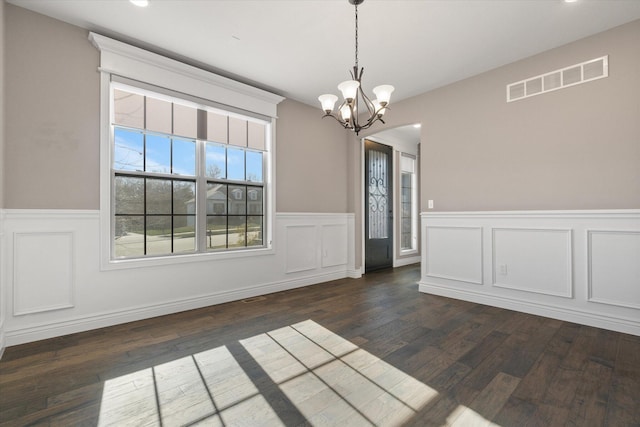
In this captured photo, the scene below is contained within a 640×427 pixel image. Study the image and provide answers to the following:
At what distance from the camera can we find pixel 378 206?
19.7ft

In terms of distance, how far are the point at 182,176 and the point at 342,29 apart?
7.66 feet

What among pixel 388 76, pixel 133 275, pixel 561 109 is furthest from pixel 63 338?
pixel 561 109

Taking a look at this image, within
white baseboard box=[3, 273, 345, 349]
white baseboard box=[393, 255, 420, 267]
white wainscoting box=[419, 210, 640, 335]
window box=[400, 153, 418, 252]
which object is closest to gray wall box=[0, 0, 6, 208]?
white baseboard box=[3, 273, 345, 349]

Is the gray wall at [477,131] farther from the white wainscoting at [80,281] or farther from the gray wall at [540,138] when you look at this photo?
the white wainscoting at [80,281]

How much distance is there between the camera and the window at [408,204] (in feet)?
21.9

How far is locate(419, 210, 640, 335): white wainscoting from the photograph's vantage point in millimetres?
2764

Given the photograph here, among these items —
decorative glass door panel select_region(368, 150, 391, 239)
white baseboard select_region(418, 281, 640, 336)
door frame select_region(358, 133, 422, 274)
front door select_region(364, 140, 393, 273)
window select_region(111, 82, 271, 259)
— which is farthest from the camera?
decorative glass door panel select_region(368, 150, 391, 239)

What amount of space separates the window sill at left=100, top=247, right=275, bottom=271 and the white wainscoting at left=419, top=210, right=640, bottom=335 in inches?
95.9

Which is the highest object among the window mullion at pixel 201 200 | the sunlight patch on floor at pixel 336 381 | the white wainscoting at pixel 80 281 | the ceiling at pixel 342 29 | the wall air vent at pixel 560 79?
the ceiling at pixel 342 29

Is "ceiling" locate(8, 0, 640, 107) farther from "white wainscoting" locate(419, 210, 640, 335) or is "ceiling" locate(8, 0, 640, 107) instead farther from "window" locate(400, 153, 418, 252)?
"window" locate(400, 153, 418, 252)

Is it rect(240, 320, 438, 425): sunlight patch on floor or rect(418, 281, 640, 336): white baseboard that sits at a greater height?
rect(418, 281, 640, 336): white baseboard

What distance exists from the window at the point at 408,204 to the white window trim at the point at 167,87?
350 centimetres

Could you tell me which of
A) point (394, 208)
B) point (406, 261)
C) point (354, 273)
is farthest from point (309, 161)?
point (406, 261)

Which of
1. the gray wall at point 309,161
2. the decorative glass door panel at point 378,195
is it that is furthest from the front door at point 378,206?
the gray wall at point 309,161
